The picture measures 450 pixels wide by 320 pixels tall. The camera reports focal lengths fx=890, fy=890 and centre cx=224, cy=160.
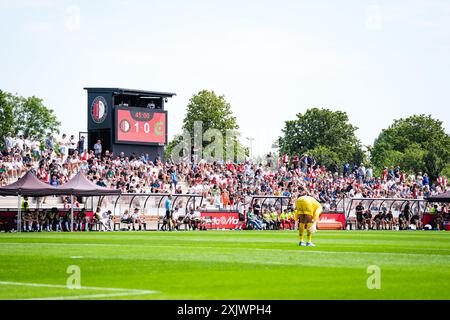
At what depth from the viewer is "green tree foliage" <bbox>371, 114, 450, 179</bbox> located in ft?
480

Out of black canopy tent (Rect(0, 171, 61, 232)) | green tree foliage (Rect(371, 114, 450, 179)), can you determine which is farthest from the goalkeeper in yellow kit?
green tree foliage (Rect(371, 114, 450, 179))

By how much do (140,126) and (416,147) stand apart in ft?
303

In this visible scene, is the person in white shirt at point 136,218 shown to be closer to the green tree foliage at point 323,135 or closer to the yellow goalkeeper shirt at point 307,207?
the yellow goalkeeper shirt at point 307,207

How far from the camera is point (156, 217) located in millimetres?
56281

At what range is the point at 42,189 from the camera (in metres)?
46.6

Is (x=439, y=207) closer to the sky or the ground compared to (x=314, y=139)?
closer to the ground

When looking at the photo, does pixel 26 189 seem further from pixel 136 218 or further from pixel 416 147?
pixel 416 147

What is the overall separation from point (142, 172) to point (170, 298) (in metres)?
48.1

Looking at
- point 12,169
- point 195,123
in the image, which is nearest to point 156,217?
point 12,169

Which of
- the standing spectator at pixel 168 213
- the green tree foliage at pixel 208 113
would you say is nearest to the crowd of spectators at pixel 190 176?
the standing spectator at pixel 168 213

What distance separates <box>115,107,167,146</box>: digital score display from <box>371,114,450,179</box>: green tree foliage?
3218 inches
